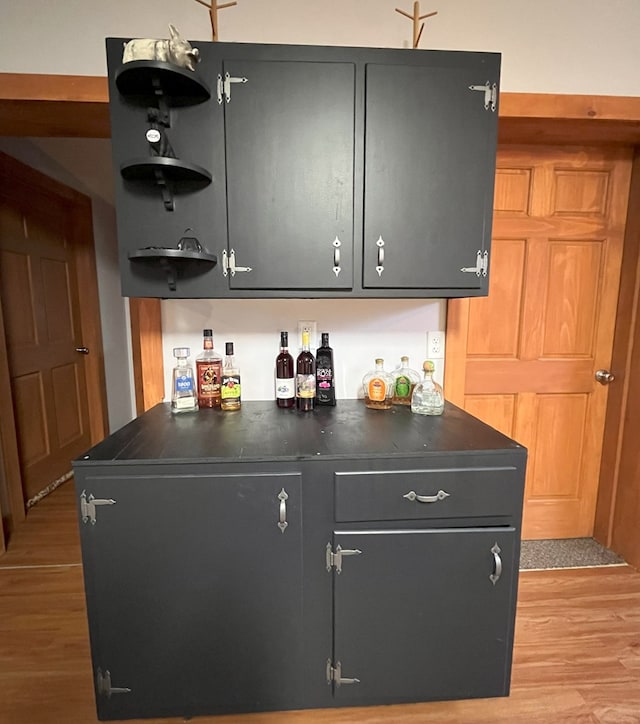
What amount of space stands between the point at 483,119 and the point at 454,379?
1.02 m

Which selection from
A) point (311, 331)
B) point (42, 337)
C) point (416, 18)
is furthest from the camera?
point (42, 337)

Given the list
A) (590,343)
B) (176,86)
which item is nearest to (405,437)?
(176,86)

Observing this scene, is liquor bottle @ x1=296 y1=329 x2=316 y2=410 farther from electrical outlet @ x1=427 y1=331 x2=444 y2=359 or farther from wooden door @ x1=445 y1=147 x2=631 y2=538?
wooden door @ x1=445 y1=147 x2=631 y2=538

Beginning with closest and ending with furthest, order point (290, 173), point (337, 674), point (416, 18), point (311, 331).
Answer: point (337, 674)
point (290, 173)
point (416, 18)
point (311, 331)

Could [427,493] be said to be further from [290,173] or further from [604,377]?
[604,377]

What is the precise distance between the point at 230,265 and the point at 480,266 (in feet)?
2.87

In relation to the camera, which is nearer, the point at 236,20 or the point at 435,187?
the point at 435,187

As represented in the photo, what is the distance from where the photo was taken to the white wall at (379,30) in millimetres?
1413

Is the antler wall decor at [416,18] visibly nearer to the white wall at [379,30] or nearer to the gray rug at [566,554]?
the white wall at [379,30]

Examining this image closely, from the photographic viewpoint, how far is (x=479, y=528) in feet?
3.57

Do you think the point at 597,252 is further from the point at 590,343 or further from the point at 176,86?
the point at 176,86

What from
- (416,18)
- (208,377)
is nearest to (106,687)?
(208,377)

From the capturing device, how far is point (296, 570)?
1.08 meters

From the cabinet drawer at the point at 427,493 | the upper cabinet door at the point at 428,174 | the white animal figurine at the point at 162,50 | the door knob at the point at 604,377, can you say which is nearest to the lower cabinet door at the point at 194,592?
the cabinet drawer at the point at 427,493
